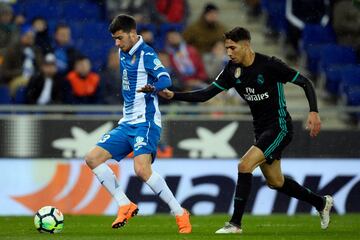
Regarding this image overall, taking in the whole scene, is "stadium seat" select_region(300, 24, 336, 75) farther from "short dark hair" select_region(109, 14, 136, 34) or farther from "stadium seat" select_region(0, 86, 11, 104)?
"short dark hair" select_region(109, 14, 136, 34)

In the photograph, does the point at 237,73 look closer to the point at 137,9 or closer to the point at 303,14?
the point at 137,9

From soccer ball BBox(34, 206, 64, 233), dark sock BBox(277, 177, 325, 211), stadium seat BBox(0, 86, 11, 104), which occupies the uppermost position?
stadium seat BBox(0, 86, 11, 104)

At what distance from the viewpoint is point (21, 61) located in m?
15.5

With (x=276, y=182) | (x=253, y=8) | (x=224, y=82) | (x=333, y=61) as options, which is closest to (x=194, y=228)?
(x=276, y=182)

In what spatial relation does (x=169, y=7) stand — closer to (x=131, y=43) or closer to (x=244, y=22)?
(x=244, y=22)

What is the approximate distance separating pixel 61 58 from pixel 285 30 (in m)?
3.93

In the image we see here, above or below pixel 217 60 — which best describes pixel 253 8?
above

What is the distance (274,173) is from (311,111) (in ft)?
2.86

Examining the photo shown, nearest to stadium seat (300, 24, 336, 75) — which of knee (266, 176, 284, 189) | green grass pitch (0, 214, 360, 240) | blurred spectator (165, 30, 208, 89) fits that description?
blurred spectator (165, 30, 208, 89)

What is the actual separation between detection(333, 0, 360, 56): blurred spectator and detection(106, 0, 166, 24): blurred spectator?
2.83 m

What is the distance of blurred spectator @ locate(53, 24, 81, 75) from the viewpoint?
15734mm

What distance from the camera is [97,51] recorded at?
16203mm

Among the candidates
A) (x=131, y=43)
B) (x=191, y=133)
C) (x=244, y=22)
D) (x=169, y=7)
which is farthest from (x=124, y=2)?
(x=131, y=43)

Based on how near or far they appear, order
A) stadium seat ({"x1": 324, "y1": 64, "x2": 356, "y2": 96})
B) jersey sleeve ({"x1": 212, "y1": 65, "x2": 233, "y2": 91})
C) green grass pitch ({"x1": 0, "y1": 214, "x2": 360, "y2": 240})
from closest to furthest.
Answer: green grass pitch ({"x1": 0, "y1": 214, "x2": 360, "y2": 240}) < jersey sleeve ({"x1": 212, "y1": 65, "x2": 233, "y2": 91}) < stadium seat ({"x1": 324, "y1": 64, "x2": 356, "y2": 96})
